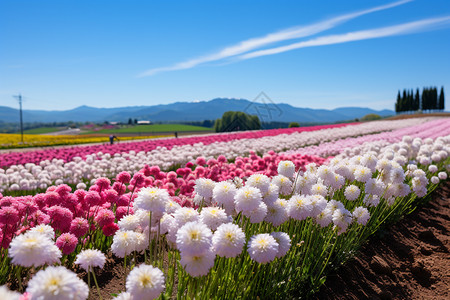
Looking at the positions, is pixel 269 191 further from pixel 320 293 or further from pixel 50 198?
pixel 50 198

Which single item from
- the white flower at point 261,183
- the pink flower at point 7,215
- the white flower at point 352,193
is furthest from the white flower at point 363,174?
the pink flower at point 7,215

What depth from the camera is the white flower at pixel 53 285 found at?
1546 mm

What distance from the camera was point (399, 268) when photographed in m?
4.55

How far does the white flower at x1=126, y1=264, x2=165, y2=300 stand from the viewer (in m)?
1.81

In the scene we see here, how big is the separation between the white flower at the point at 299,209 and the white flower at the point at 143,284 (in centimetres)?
153

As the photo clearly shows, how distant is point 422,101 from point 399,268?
9207 cm

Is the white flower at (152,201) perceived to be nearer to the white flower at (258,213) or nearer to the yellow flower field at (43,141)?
the white flower at (258,213)

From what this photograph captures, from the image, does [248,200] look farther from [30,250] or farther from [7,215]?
[7,215]

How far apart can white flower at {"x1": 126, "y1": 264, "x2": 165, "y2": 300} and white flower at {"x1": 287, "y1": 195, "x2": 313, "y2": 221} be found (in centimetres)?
153

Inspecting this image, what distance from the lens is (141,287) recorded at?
5.90 ft

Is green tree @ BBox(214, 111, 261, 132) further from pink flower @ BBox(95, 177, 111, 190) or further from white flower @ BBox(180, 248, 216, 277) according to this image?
white flower @ BBox(180, 248, 216, 277)

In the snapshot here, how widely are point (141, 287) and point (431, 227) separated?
6086mm

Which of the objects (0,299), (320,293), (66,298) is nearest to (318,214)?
(320,293)

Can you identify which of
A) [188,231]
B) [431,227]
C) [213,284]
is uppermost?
[188,231]
